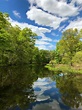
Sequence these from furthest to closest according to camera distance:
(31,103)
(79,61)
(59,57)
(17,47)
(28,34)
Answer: (59,57), (28,34), (17,47), (79,61), (31,103)

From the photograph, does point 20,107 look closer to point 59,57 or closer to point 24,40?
point 24,40

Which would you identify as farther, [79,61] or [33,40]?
[33,40]

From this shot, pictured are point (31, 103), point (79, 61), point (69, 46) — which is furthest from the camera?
point (69, 46)

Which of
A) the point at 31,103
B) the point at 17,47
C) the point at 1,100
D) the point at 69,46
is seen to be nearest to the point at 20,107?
the point at 31,103

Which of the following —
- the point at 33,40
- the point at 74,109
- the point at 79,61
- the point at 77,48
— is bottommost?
the point at 74,109

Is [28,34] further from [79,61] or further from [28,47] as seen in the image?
[79,61]

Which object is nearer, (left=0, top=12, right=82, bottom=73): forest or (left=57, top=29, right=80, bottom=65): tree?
(left=0, top=12, right=82, bottom=73): forest

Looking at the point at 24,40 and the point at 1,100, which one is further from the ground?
the point at 24,40

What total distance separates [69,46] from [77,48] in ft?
9.20

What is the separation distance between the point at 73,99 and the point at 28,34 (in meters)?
57.6

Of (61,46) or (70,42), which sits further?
(61,46)

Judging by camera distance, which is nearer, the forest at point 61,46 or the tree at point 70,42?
the forest at point 61,46

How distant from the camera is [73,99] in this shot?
1759cm

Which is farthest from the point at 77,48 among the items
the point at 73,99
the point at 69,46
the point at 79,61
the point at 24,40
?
the point at 73,99
